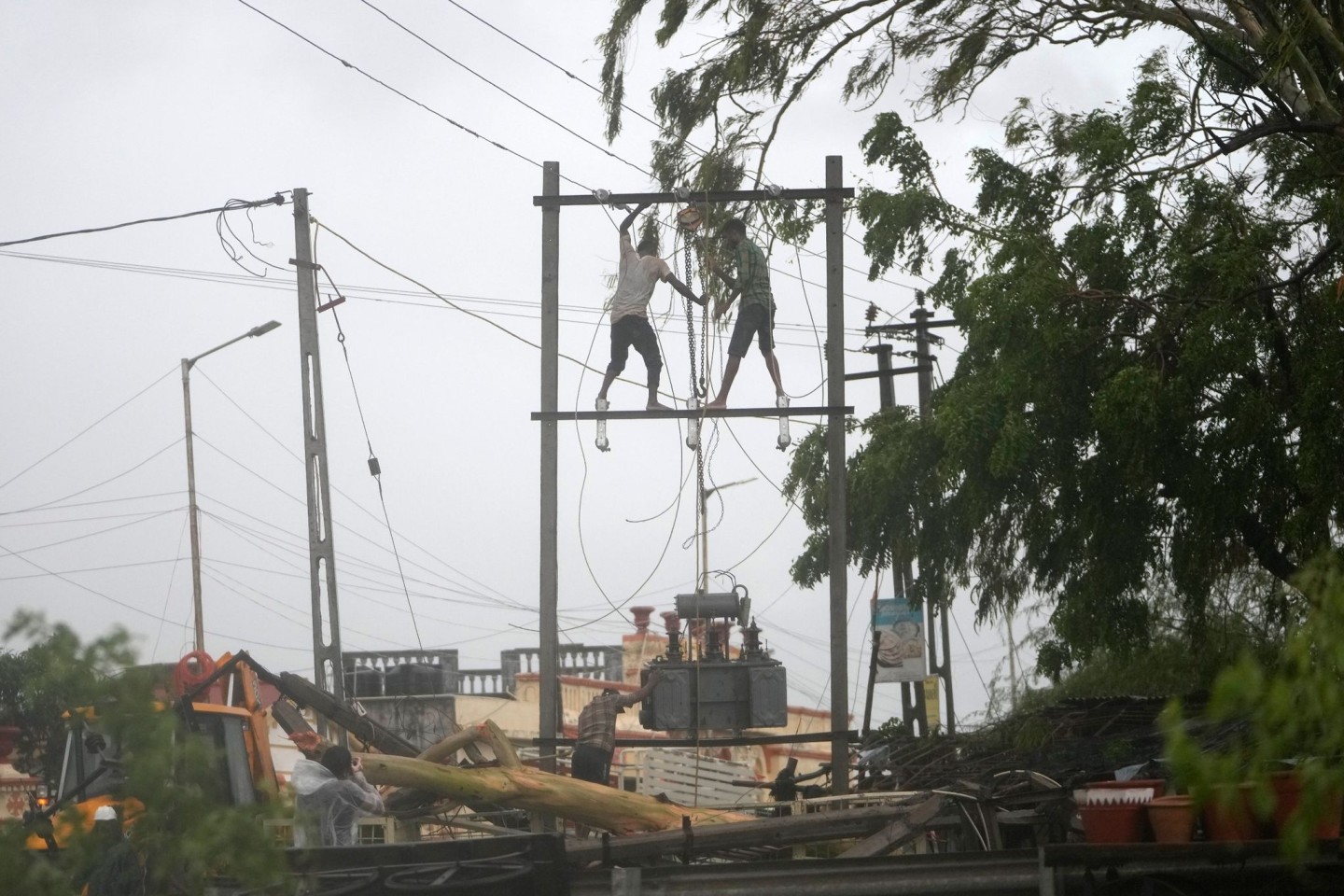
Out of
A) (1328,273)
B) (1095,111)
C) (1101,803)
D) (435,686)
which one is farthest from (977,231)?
(435,686)

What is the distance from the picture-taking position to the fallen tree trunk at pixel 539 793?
35.6ft

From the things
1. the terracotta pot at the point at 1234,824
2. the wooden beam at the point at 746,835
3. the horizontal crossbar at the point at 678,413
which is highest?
the horizontal crossbar at the point at 678,413

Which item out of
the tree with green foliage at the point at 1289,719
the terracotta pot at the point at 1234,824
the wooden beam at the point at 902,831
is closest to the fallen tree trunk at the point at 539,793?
the wooden beam at the point at 902,831

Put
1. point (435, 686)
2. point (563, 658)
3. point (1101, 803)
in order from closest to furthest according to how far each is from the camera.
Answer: point (1101, 803) → point (435, 686) → point (563, 658)

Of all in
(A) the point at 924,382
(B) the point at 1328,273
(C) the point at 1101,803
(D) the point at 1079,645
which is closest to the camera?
(C) the point at 1101,803

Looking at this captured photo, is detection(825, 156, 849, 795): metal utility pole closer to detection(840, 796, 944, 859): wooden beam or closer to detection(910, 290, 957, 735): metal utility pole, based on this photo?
detection(840, 796, 944, 859): wooden beam

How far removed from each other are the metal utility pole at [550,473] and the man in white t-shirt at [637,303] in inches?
20.9

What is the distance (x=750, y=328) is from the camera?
1216 centimetres

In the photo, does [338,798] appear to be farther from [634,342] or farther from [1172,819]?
[1172,819]

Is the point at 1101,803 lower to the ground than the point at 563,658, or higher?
lower

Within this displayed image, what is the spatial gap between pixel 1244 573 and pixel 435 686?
20316mm

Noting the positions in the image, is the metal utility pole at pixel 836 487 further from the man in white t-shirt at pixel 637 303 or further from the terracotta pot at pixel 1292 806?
the terracotta pot at pixel 1292 806

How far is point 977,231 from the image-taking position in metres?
13.4

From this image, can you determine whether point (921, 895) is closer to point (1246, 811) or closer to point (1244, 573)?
point (1246, 811)
